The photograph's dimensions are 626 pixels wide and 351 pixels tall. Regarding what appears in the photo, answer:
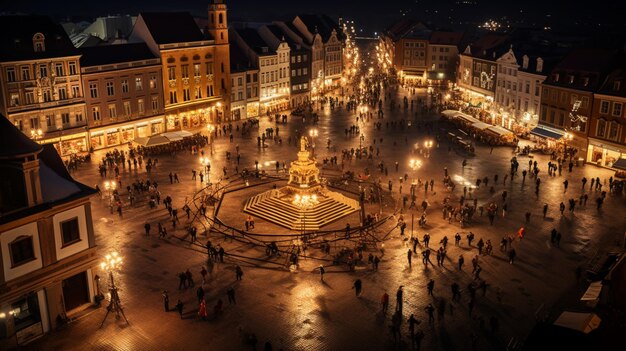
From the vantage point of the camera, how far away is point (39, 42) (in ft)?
190

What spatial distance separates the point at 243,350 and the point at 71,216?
1137cm

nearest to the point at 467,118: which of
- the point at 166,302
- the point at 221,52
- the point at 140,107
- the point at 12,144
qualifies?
the point at 221,52

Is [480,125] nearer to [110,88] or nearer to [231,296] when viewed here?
[110,88]

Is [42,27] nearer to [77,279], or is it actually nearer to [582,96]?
[77,279]

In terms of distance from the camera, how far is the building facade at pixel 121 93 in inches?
2530

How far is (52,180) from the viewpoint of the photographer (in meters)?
28.8

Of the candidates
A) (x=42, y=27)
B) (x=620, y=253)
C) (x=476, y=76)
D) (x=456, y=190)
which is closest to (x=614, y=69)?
(x=456, y=190)

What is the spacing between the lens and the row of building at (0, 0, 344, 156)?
57719 mm

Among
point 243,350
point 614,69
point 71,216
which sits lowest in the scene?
point 243,350

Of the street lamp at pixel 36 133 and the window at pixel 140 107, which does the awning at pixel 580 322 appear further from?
the window at pixel 140 107

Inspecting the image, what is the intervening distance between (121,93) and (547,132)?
50.7m

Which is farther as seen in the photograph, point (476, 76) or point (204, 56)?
point (476, 76)

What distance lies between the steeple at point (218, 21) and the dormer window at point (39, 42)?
85.0ft

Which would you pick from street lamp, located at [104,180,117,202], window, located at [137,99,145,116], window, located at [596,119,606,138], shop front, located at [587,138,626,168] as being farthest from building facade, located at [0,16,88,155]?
window, located at [596,119,606,138]
